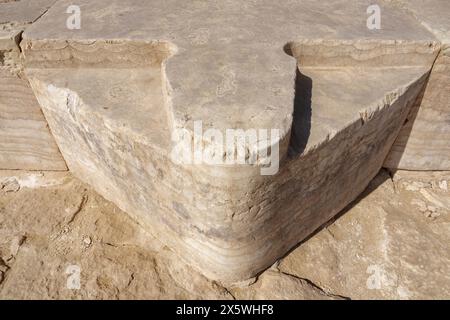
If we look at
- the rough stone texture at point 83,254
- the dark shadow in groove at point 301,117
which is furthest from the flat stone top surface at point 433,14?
the rough stone texture at point 83,254

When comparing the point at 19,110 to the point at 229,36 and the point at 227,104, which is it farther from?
the point at 227,104

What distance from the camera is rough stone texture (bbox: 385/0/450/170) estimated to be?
100 inches

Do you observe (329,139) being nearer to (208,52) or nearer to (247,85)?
(247,85)

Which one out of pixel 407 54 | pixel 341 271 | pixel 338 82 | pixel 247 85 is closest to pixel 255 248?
pixel 341 271

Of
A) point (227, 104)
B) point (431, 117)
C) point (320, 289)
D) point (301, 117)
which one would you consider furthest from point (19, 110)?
point (431, 117)

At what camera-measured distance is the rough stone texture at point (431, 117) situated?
8.36 feet

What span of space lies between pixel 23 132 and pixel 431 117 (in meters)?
2.97

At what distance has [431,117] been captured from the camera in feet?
9.01

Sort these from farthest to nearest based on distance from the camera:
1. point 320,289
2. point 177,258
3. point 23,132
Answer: point 23,132 → point 177,258 → point 320,289

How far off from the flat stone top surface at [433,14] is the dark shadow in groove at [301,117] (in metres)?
0.96

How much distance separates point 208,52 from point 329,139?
0.88m

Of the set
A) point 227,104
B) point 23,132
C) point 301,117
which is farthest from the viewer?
point 23,132

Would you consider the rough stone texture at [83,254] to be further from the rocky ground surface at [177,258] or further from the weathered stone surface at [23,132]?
the weathered stone surface at [23,132]

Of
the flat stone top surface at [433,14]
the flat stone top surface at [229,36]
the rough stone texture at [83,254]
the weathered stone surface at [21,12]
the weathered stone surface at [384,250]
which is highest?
the weathered stone surface at [21,12]
